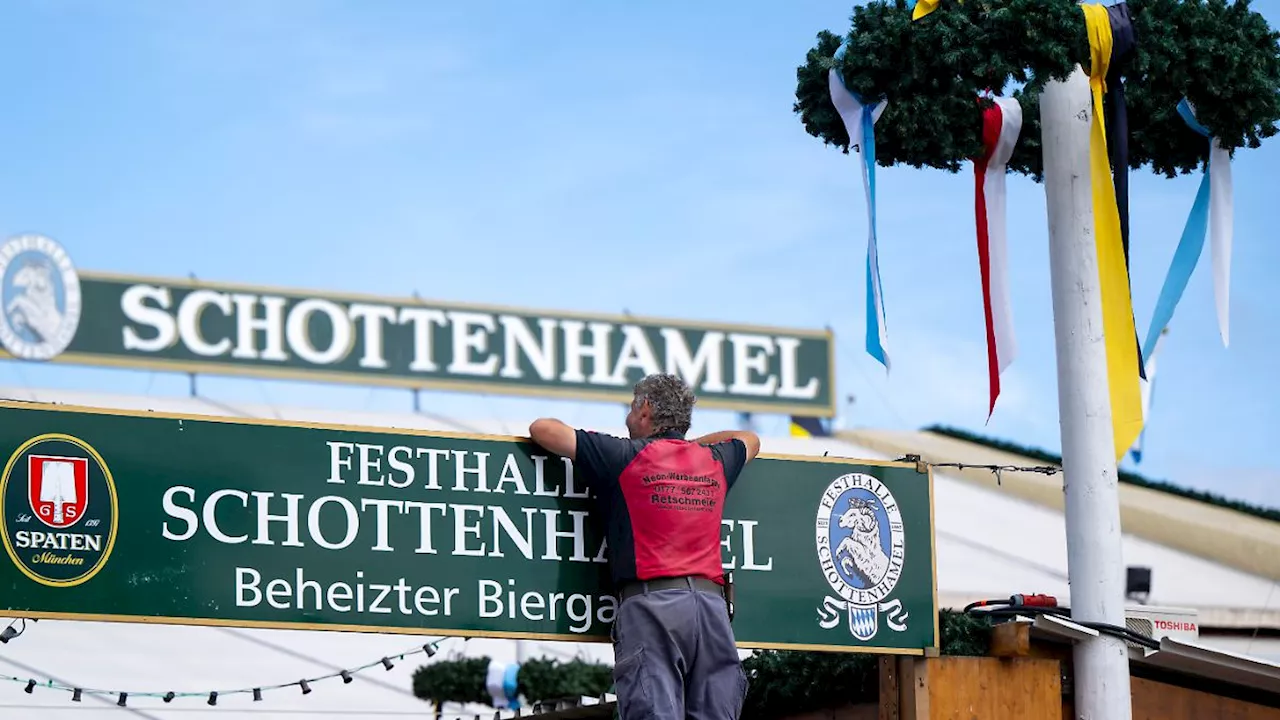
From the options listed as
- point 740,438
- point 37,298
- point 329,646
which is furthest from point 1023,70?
point 37,298

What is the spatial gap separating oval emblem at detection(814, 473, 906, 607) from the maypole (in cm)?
60

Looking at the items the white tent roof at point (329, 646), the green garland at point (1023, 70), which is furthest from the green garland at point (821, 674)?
the white tent roof at point (329, 646)

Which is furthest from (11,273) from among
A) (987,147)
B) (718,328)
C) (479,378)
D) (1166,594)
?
(987,147)

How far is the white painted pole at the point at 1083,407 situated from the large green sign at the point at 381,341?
19.4 m

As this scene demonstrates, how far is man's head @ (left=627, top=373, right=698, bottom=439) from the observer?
5762 millimetres

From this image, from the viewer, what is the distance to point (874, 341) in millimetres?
6781

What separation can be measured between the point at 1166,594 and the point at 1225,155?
1265 centimetres

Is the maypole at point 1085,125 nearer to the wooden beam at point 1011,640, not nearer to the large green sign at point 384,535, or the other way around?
the wooden beam at point 1011,640

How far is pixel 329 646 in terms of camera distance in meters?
15.7

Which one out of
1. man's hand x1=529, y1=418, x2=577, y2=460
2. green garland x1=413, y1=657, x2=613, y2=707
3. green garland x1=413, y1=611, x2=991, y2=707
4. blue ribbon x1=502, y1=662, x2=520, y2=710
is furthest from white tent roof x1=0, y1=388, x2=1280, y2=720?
man's hand x1=529, y1=418, x2=577, y2=460

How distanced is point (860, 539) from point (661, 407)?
115cm

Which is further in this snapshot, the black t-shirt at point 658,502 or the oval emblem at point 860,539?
the oval emblem at point 860,539

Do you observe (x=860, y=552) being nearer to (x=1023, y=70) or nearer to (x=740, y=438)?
(x=740, y=438)

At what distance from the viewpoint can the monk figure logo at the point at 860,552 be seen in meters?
6.43
